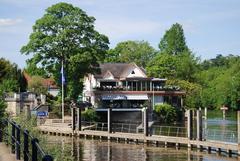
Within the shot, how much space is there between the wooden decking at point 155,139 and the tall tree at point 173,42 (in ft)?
267

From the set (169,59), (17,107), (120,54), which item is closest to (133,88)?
(169,59)

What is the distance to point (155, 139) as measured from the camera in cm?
4269

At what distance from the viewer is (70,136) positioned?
174 ft

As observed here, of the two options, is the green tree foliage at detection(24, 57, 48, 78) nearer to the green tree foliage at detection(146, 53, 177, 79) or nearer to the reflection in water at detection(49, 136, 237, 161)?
the reflection in water at detection(49, 136, 237, 161)

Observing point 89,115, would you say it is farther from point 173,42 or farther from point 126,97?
point 173,42

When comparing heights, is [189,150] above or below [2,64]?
below

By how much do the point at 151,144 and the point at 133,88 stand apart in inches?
1790

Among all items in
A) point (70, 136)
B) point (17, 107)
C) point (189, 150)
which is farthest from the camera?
point (17, 107)

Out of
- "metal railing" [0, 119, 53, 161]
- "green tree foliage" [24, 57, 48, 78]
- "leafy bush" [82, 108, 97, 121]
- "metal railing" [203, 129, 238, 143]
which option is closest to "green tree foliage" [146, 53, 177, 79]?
"leafy bush" [82, 108, 97, 121]

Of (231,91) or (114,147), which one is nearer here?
(114,147)

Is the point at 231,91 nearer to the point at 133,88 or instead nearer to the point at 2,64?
the point at 133,88

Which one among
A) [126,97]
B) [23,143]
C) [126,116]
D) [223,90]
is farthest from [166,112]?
[23,143]

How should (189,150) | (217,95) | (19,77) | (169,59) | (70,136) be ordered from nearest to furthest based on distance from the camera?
(189,150) → (70,136) → (19,77) → (169,59) → (217,95)

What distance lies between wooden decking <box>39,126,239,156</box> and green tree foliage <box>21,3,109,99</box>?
13.2 meters
